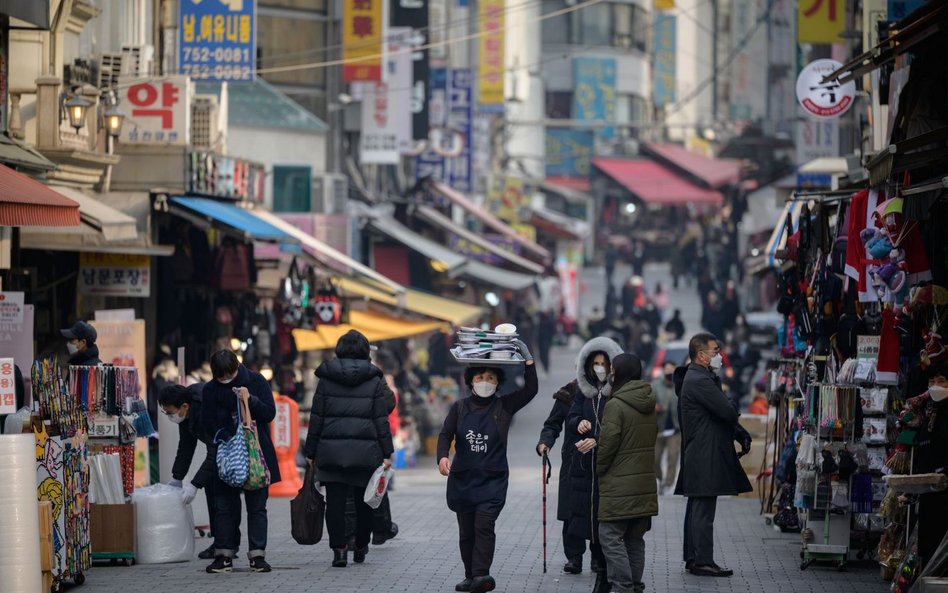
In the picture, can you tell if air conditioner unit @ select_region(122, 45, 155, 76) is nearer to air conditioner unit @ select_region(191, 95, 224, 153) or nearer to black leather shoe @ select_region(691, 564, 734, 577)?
air conditioner unit @ select_region(191, 95, 224, 153)

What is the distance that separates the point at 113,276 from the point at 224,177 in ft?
11.2

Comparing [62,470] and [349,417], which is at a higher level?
[349,417]

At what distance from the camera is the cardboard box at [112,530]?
12.9 m

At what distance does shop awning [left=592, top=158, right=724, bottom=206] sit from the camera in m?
67.6

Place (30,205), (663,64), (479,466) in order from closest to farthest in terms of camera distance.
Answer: (479,466), (30,205), (663,64)

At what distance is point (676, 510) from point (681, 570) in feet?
18.0

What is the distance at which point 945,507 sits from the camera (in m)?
10.8

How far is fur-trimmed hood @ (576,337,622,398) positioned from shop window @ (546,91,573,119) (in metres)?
65.8

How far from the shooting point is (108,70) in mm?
20688

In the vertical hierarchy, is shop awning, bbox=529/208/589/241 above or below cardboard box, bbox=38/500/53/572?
above

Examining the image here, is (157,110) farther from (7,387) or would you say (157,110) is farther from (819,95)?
(7,387)

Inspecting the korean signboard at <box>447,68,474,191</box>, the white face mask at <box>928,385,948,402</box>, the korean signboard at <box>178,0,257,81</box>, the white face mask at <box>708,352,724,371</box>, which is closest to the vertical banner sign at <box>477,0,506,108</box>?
the korean signboard at <box>447,68,474,191</box>

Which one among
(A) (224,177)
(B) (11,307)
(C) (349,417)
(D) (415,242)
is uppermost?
(A) (224,177)

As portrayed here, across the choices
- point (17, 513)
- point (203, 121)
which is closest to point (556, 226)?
point (203, 121)
